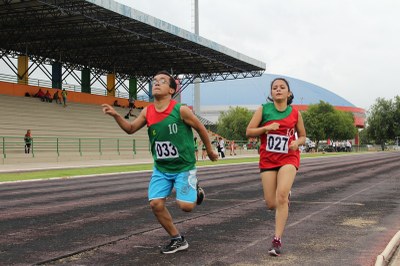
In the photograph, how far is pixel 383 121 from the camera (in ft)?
385

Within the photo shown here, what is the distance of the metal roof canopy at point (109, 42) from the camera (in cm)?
3638

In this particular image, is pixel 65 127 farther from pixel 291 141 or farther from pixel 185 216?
pixel 291 141

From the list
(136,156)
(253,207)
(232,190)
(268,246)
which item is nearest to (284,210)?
(268,246)

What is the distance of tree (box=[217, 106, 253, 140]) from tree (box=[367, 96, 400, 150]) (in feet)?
122

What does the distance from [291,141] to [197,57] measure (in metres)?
47.5

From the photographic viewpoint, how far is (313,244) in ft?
20.9

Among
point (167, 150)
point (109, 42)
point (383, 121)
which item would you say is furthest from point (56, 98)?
point (383, 121)

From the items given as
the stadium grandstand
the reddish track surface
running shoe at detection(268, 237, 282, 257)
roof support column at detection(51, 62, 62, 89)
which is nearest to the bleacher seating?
the stadium grandstand

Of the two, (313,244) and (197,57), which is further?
(197,57)

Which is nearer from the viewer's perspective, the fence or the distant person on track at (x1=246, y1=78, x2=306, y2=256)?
the distant person on track at (x1=246, y1=78, x2=306, y2=256)

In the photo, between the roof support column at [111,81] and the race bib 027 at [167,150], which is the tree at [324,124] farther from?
the race bib 027 at [167,150]

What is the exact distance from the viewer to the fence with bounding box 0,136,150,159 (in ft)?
95.0

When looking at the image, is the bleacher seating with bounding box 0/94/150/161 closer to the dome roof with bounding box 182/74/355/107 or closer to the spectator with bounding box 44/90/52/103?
the spectator with bounding box 44/90/52/103

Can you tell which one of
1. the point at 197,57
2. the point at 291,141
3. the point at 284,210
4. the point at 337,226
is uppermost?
the point at 197,57
